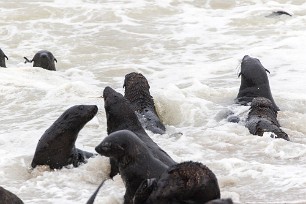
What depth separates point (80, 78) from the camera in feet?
46.4

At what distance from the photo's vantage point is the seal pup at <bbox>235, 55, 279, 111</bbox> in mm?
10648

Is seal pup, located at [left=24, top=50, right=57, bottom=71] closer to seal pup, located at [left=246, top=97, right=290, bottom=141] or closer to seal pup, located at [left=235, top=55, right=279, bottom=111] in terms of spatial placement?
seal pup, located at [left=235, top=55, right=279, bottom=111]

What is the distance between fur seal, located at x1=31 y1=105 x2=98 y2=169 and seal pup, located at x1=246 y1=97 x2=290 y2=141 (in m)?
2.46

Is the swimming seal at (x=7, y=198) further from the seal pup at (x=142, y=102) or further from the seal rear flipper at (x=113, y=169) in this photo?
the seal pup at (x=142, y=102)

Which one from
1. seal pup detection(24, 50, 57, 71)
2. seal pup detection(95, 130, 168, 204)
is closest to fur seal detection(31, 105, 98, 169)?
seal pup detection(95, 130, 168, 204)

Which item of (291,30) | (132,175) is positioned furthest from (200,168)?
(291,30)

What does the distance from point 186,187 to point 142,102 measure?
5053mm

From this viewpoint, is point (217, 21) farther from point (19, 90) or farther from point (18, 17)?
point (19, 90)

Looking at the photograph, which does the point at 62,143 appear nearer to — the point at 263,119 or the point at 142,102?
the point at 142,102

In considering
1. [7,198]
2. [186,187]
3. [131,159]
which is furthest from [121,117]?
[186,187]

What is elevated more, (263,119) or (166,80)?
(263,119)

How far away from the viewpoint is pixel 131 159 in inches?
228

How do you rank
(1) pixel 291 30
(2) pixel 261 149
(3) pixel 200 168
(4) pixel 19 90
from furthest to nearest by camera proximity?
(1) pixel 291 30 → (4) pixel 19 90 → (2) pixel 261 149 → (3) pixel 200 168

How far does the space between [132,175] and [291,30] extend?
557 inches
